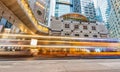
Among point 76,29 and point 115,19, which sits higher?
point 115,19

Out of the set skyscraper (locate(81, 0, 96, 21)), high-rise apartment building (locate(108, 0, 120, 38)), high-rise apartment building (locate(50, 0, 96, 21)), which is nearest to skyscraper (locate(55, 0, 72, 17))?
high-rise apartment building (locate(50, 0, 96, 21))

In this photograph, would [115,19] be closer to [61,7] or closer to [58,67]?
[61,7]

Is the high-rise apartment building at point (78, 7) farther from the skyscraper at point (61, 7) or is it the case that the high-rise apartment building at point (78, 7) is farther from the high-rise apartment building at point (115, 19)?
the high-rise apartment building at point (115, 19)

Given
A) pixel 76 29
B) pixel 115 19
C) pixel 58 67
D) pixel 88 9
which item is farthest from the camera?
pixel 88 9

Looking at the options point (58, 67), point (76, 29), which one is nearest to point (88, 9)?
point (76, 29)

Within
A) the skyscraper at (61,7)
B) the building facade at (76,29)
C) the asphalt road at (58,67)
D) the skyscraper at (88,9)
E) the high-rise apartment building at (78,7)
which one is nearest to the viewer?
the asphalt road at (58,67)

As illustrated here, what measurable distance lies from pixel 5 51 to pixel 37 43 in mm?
2772

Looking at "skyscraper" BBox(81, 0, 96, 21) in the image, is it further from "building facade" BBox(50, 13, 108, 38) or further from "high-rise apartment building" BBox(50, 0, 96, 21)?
"building facade" BBox(50, 13, 108, 38)

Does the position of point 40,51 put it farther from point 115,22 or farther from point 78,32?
point 115,22

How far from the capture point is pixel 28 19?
17891 mm

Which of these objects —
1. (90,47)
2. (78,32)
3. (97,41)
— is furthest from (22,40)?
(78,32)

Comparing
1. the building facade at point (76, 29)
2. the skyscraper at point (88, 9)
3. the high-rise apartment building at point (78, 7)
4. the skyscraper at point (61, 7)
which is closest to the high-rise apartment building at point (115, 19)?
the high-rise apartment building at point (78, 7)

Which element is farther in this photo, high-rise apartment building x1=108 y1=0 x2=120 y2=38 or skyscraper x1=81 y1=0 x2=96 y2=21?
skyscraper x1=81 y1=0 x2=96 y2=21

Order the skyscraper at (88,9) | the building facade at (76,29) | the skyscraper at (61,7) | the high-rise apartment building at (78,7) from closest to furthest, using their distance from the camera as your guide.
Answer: the building facade at (76,29)
the skyscraper at (61,7)
the high-rise apartment building at (78,7)
the skyscraper at (88,9)
